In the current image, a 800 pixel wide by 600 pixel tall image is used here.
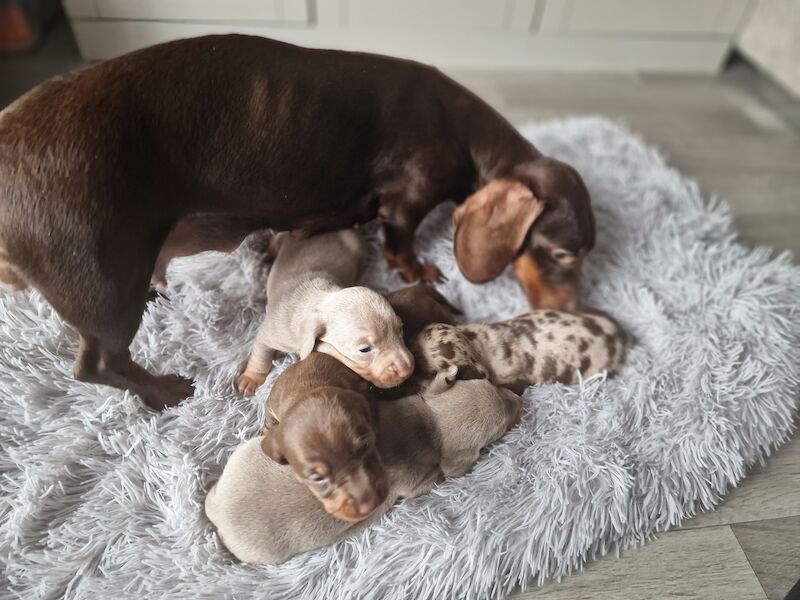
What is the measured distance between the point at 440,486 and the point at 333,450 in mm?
398

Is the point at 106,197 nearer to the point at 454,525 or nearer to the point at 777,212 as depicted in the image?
the point at 454,525

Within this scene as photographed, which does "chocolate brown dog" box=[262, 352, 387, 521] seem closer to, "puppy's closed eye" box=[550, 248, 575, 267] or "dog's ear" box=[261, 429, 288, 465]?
"dog's ear" box=[261, 429, 288, 465]

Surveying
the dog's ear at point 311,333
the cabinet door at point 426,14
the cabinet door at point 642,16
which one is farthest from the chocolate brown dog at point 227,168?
the cabinet door at point 642,16

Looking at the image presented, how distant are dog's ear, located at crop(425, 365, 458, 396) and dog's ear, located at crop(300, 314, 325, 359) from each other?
30 centimetres

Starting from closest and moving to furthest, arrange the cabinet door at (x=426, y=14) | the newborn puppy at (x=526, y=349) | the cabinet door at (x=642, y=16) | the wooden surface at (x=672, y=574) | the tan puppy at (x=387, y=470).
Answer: the tan puppy at (x=387, y=470) → the wooden surface at (x=672, y=574) → the newborn puppy at (x=526, y=349) → the cabinet door at (x=426, y=14) → the cabinet door at (x=642, y=16)

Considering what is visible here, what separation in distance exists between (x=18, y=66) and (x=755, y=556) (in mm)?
3597

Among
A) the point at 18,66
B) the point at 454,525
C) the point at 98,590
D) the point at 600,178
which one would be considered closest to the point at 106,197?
the point at 98,590

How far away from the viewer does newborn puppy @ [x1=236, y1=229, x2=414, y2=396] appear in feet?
5.01

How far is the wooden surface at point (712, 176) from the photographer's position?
1539 millimetres

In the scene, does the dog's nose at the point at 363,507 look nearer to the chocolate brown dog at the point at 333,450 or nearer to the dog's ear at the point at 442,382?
the chocolate brown dog at the point at 333,450

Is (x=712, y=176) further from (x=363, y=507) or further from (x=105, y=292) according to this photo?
(x=105, y=292)

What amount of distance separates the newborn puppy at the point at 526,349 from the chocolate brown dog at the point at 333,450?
1.19 ft

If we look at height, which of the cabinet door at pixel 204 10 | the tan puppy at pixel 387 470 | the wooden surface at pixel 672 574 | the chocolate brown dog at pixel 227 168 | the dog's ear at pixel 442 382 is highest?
the chocolate brown dog at pixel 227 168

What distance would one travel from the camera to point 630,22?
134 inches
